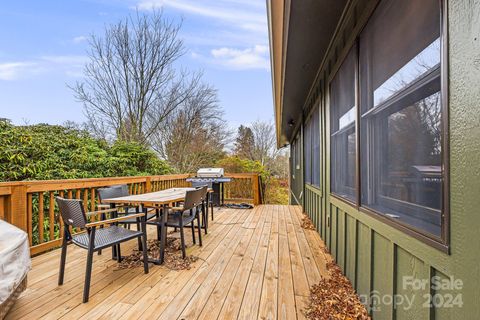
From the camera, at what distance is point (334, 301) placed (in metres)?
1.91

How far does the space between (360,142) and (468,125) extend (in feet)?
3.71

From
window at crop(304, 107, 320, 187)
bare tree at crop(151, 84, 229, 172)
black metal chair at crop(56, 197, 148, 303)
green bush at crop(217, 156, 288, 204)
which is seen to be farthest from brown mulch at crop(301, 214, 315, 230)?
bare tree at crop(151, 84, 229, 172)

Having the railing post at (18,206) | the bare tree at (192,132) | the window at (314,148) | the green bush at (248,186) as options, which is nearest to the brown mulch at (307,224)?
the window at (314,148)

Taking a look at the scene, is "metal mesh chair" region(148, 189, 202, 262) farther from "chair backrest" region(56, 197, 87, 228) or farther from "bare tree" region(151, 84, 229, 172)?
"bare tree" region(151, 84, 229, 172)

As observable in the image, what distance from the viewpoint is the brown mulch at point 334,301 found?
1.73 m

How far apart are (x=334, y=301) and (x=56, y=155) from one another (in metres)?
4.88

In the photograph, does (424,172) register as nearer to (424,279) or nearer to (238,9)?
(424,279)

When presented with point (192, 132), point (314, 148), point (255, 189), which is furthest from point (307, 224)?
point (192, 132)

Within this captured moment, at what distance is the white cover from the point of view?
1.53 meters

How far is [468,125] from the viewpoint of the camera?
848mm

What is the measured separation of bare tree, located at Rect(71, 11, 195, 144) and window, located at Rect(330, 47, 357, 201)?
7.10m

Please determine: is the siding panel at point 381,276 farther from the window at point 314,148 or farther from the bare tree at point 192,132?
the bare tree at point 192,132

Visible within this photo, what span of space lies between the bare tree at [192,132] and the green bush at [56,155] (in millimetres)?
3139

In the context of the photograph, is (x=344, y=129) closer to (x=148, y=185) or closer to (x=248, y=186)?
(x=148, y=185)
